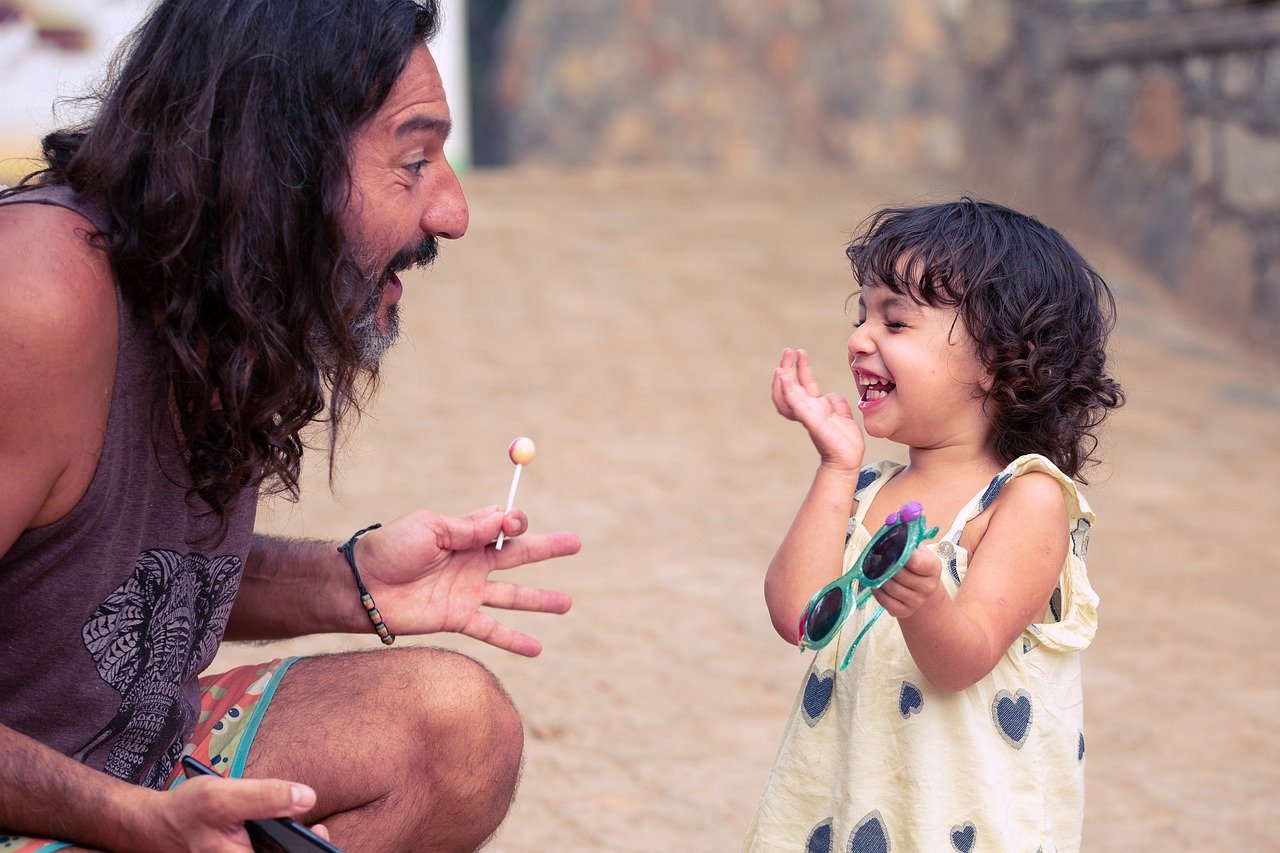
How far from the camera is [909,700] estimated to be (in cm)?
186

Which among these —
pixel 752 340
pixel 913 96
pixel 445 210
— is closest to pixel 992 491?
pixel 445 210

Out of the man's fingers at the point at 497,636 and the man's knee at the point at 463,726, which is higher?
the man's fingers at the point at 497,636

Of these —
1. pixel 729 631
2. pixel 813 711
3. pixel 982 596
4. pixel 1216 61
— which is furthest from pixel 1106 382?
pixel 1216 61

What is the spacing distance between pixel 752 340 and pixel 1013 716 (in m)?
4.72

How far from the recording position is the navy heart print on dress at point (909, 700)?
1.85 meters

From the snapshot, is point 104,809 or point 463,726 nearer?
point 104,809

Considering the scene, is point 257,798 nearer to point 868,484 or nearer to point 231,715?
point 231,715

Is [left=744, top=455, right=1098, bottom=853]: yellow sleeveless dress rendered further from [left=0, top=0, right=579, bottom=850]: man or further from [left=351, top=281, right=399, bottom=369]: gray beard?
[left=351, top=281, right=399, bottom=369]: gray beard

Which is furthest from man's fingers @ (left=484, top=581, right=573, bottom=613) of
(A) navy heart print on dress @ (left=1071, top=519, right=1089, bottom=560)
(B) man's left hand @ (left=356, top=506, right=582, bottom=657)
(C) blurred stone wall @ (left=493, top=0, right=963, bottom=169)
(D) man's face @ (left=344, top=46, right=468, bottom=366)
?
(C) blurred stone wall @ (left=493, top=0, right=963, bottom=169)

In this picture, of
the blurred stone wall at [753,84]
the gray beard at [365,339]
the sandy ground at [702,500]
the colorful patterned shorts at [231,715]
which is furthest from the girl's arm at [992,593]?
the blurred stone wall at [753,84]

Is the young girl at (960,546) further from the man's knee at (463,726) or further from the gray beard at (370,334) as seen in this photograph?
the gray beard at (370,334)

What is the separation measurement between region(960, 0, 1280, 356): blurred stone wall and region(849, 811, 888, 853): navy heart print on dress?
5240 mm

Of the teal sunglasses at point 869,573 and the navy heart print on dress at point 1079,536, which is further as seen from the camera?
the navy heart print on dress at point 1079,536

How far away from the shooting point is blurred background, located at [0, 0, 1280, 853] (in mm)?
3270
